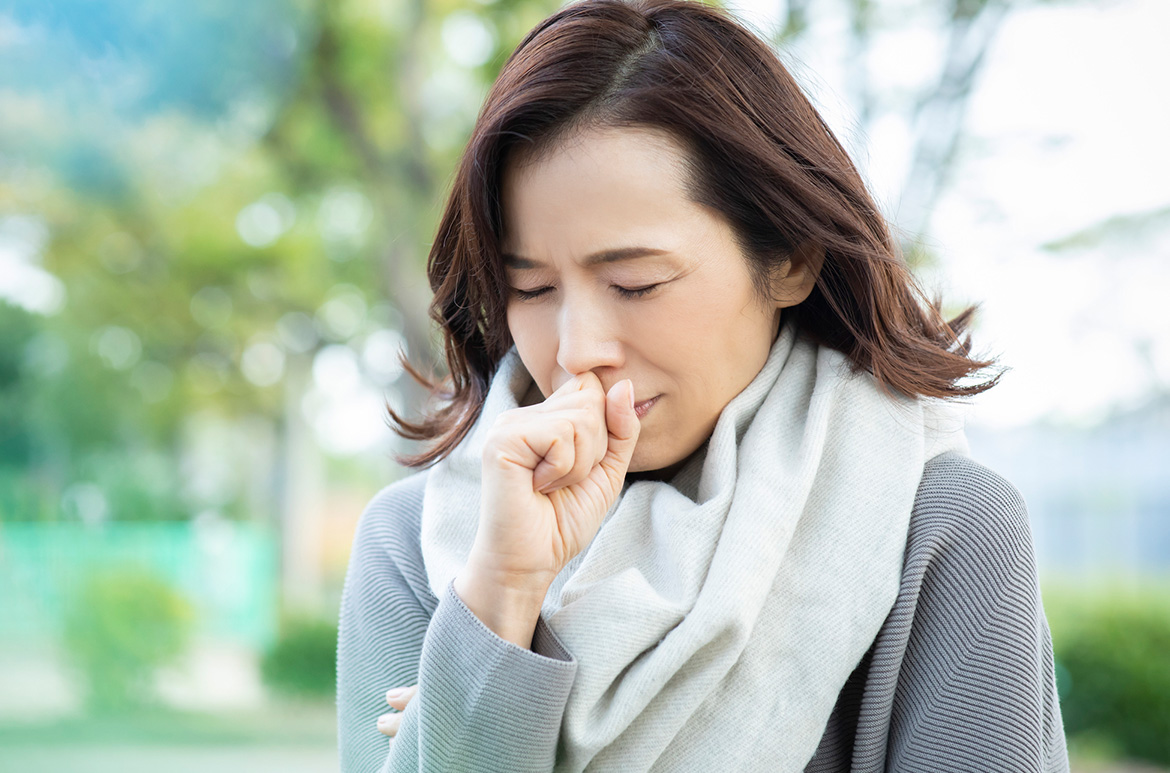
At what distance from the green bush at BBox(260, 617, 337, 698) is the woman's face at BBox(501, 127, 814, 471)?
23.2 feet

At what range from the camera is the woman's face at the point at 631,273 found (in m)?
1.31

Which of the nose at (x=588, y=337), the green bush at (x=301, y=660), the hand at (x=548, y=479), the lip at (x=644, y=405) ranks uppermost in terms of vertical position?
the nose at (x=588, y=337)

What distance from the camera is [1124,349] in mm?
6328

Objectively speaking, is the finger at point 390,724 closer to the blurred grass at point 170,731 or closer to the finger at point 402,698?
→ the finger at point 402,698

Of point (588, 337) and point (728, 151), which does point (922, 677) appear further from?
point (728, 151)

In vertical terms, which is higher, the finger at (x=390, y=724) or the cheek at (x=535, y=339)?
the cheek at (x=535, y=339)

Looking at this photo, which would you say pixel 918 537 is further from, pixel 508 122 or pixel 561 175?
pixel 508 122

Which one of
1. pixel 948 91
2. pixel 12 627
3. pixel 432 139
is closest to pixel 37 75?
pixel 432 139

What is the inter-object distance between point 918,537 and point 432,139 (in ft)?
21.1

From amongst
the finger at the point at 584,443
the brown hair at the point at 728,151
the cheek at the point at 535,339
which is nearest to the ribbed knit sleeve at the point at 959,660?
the brown hair at the point at 728,151

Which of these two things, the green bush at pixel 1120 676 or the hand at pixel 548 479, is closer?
the hand at pixel 548 479

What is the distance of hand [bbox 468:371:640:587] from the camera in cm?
126

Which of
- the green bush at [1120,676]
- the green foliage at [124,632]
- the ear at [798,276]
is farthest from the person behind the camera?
the green foliage at [124,632]

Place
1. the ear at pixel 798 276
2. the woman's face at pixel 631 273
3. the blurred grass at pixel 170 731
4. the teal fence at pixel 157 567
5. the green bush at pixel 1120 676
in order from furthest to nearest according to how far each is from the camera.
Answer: the blurred grass at pixel 170 731
the teal fence at pixel 157 567
the green bush at pixel 1120 676
the ear at pixel 798 276
the woman's face at pixel 631 273
